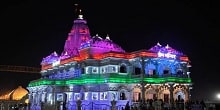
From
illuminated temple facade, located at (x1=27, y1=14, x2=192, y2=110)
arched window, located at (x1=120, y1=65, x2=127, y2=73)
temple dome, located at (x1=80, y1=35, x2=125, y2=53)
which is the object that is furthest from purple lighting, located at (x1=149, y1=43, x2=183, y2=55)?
temple dome, located at (x1=80, y1=35, x2=125, y2=53)

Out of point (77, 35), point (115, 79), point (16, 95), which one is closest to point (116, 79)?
point (115, 79)

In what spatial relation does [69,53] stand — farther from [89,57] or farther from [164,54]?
[164,54]

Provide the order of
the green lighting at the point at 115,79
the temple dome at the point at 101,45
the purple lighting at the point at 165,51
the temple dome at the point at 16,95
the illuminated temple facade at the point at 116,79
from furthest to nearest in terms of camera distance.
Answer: the temple dome at the point at 16,95 → the temple dome at the point at 101,45 → the purple lighting at the point at 165,51 → the illuminated temple facade at the point at 116,79 → the green lighting at the point at 115,79

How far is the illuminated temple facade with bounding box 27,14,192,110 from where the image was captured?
47688 mm

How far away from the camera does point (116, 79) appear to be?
156 ft

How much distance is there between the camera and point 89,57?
5094 centimetres

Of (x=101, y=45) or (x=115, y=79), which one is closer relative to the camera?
(x=115, y=79)

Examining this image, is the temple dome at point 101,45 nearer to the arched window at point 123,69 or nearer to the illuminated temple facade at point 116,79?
the illuminated temple facade at point 116,79

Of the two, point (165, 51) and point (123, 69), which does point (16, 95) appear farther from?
point (165, 51)

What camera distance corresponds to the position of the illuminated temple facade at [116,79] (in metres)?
47.7

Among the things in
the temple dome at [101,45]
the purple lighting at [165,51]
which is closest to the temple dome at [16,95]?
the temple dome at [101,45]

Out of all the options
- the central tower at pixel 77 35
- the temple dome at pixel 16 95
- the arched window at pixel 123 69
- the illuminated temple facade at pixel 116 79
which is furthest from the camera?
the temple dome at pixel 16 95

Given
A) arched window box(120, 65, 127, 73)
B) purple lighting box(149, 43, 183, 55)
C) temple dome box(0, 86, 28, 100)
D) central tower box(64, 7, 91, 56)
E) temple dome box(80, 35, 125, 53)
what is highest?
central tower box(64, 7, 91, 56)

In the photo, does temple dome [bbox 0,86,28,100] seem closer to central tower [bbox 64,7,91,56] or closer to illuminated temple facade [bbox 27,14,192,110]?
Result: illuminated temple facade [bbox 27,14,192,110]
